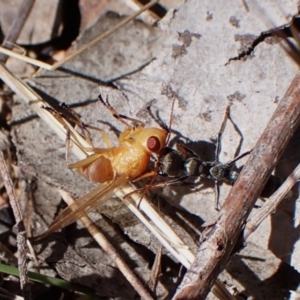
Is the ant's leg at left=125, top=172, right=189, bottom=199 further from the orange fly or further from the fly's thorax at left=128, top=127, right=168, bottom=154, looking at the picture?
the fly's thorax at left=128, top=127, right=168, bottom=154

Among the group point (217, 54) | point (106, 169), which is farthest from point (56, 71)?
point (217, 54)

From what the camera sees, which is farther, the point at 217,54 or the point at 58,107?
the point at 58,107

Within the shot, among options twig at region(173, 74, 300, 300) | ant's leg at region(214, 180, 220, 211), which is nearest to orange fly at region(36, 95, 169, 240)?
ant's leg at region(214, 180, 220, 211)

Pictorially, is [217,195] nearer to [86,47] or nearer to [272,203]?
[272,203]

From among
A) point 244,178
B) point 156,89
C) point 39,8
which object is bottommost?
point 244,178

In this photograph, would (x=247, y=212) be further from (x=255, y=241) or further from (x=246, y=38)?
(x=246, y=38)

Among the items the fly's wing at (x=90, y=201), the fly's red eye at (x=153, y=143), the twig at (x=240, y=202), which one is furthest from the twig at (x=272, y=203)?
the fly's wing at (x=90, y=201)

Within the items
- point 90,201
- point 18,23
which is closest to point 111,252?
point 90,201
